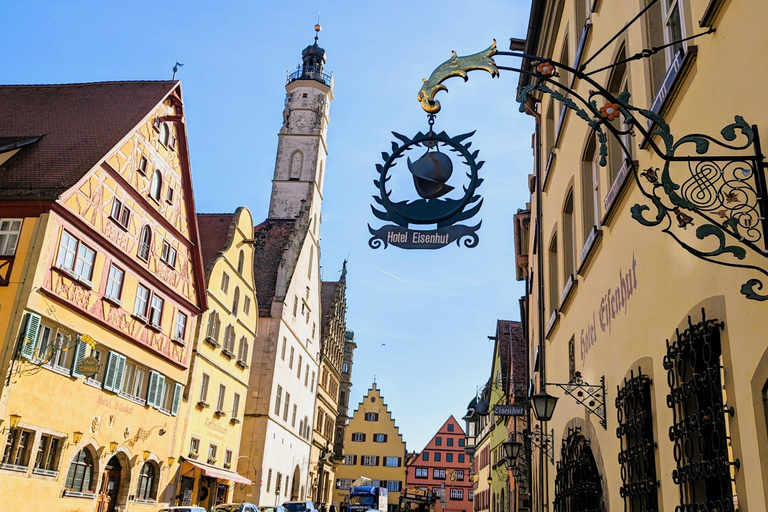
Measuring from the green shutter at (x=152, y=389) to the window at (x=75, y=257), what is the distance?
5169 millimetres

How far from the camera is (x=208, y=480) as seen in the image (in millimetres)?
30094

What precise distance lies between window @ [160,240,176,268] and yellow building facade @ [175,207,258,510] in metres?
3.59

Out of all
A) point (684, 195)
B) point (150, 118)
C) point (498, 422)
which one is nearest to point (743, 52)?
point (684, 195)

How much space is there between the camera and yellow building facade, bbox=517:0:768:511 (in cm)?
455

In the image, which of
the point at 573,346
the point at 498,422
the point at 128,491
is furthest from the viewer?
the point at 498,422

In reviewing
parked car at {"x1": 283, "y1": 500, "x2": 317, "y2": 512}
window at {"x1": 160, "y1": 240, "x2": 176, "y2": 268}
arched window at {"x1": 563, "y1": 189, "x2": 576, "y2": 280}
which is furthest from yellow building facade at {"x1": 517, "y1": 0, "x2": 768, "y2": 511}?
parked car at {"x1": 283, "y1": 500, "x2": 317, "y2": 512}

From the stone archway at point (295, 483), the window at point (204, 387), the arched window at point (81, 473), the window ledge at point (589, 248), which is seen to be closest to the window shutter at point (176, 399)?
the window at point (204, 387)

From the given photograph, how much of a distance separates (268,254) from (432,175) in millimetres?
37600

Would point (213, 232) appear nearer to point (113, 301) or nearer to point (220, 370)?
point (220, 370)

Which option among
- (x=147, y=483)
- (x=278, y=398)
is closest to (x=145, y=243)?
(x=147, y=483)

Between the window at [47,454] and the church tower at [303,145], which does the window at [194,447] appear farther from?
the church tower at [303,145]

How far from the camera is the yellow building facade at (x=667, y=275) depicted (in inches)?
179

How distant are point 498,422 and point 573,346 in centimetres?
2777

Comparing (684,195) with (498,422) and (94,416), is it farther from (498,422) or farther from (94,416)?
(498,422)
